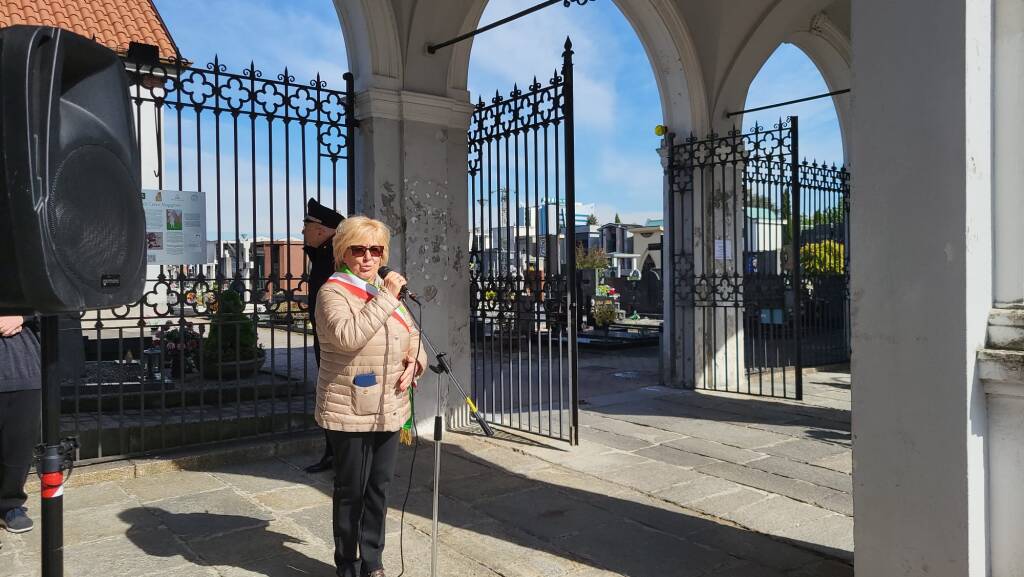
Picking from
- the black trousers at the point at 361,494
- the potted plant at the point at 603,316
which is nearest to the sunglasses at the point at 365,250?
the black trousers at the point at 361,494

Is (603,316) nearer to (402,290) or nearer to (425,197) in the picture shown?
(425,197)

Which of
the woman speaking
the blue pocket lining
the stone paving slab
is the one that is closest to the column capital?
the stone paving slab

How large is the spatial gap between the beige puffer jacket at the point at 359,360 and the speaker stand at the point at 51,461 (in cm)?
98

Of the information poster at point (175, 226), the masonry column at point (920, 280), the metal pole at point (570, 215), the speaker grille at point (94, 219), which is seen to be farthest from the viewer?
the metal pole at point (570, 215)

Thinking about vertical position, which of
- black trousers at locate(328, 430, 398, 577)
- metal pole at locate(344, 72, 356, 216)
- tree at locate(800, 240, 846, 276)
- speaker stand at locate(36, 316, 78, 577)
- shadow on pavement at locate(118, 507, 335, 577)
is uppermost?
metal pole at locate(344, 72, 356, 216)

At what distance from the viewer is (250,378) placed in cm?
793

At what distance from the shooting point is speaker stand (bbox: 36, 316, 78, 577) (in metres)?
1.94

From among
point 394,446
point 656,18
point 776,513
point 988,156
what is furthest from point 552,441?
point 656,18

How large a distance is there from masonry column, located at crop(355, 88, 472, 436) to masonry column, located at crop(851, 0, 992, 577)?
3.87 meters

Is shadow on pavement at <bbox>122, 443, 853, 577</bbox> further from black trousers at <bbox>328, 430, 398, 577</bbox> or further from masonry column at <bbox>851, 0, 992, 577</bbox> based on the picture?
masonry column at <bbox>851, 0, 992, 577</bbox>

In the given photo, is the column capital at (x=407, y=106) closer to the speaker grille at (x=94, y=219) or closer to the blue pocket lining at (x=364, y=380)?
the blue pocket lining at (x=364, y=380)

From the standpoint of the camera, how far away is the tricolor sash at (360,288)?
2912 mm

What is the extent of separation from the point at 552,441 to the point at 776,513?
2.13 metres

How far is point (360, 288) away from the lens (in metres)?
2.93
